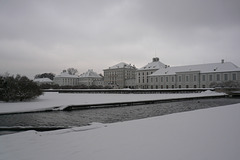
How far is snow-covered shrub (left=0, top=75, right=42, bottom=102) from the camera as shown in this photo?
86.2ft

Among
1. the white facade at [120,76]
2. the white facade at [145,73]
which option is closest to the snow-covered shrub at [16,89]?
the white facade at [145,73]

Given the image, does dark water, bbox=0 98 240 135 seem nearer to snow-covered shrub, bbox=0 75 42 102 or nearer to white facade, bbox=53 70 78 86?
snow-covered shrub, bbox=0 75 42 102

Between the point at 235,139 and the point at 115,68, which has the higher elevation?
the point at 115,68

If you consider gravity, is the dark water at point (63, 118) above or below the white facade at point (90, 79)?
below

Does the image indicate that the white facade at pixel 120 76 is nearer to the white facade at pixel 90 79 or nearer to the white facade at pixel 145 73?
the white facade at pixel 90 79

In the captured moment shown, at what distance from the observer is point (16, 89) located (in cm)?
2688

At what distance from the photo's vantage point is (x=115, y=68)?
110875 mm

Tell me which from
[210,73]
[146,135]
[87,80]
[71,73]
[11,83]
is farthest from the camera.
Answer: [71,73]

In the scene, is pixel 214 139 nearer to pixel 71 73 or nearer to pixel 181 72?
pixel 181 72

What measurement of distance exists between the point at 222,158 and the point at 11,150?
6468 millimetres

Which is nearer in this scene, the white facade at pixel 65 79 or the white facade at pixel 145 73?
the white facade at pixel 145 73

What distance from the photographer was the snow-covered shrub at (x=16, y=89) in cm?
2628

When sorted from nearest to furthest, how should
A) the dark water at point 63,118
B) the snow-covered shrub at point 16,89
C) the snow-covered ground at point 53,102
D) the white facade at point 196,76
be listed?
the dark water at point 63,118 → the snow-covered ground at point 53,102 → the snow-covered shrub at point 16,89 → the white facade at point 196,76

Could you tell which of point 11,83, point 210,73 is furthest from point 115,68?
point 11,83
